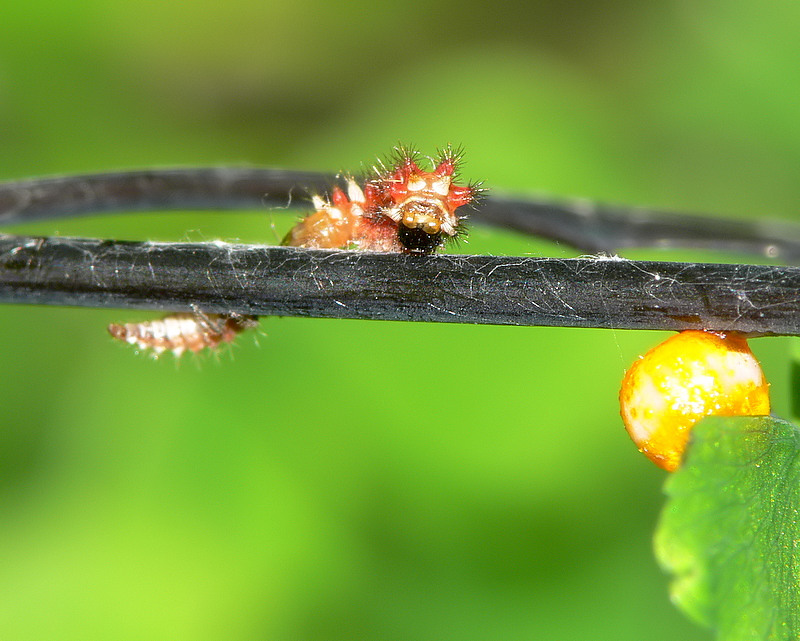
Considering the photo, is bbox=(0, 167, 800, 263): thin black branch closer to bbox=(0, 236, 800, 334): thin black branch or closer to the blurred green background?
bbox=(0, 236, 800, 334): thin black branch

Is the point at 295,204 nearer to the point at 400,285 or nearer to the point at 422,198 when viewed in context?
the point at 422,198

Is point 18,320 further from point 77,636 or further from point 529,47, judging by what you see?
point 529,47

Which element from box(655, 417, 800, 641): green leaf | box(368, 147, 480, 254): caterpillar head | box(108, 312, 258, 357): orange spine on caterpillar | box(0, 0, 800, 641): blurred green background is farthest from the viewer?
box(0, 0, 800, 641): blurred green background

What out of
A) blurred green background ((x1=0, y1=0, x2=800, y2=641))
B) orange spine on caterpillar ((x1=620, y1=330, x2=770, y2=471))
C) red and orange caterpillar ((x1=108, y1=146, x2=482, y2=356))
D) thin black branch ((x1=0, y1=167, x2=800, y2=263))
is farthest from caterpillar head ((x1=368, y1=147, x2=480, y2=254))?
blurred green background ((x1=0, y1=0, x2=800, y2=641))

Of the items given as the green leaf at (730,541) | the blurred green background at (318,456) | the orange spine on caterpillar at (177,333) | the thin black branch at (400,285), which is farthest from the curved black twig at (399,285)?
the blurred green background at (318,456)

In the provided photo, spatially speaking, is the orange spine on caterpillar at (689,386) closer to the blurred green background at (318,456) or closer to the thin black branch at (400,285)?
the thin black branch at (400,285)
